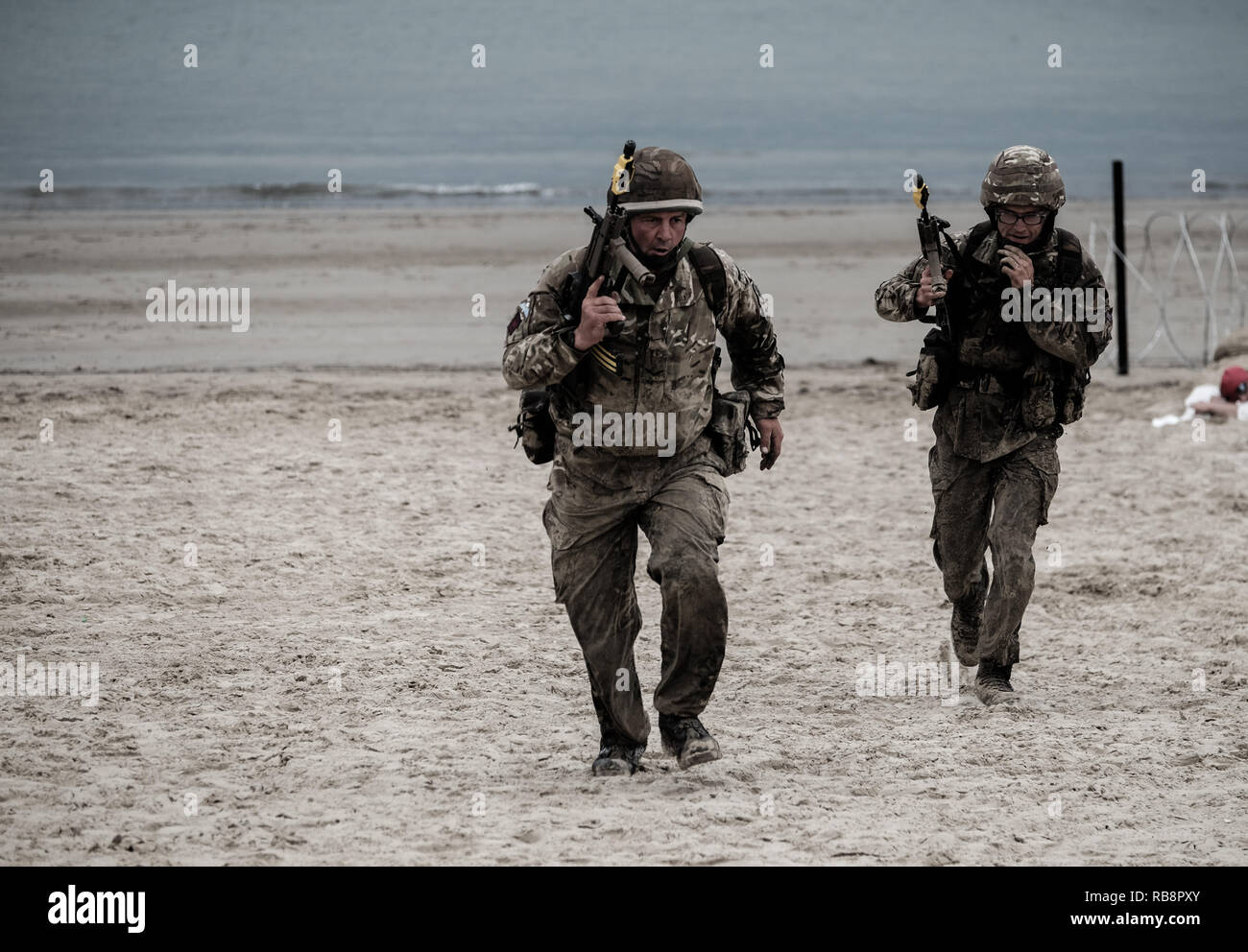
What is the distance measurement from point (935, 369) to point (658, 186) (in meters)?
1.56

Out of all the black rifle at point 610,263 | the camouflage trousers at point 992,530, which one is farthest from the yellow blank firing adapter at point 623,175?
the camouflage trousers at point 992,530

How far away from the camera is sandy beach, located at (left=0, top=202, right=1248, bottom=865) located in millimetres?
4703

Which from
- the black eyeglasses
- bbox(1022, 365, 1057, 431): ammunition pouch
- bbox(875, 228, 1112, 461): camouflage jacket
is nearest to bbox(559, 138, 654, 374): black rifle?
bbox(875, 228, 1112, 461): camouflage jacket

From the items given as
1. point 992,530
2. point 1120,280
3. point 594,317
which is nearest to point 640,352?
point 594,317

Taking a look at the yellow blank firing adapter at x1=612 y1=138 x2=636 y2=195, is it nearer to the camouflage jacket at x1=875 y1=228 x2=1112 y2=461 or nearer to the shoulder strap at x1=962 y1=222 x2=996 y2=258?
the camouflage jacket at x1=875 y1=228 x2=1112 y2=461

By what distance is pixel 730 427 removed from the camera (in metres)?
5.11

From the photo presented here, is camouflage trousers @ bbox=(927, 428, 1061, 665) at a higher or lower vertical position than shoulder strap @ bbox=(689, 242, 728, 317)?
lower

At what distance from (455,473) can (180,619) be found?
9.37 feet

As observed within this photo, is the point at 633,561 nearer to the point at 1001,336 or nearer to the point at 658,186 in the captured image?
the point at 658,186

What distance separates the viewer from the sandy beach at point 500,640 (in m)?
4.70

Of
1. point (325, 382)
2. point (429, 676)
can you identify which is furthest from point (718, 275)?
point (325, 382)

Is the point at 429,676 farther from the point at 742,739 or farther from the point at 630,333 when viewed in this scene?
the point at 630,333

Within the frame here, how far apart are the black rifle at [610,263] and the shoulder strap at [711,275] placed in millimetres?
232

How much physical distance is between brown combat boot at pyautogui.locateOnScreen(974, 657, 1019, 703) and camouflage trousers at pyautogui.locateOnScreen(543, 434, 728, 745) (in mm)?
1453
